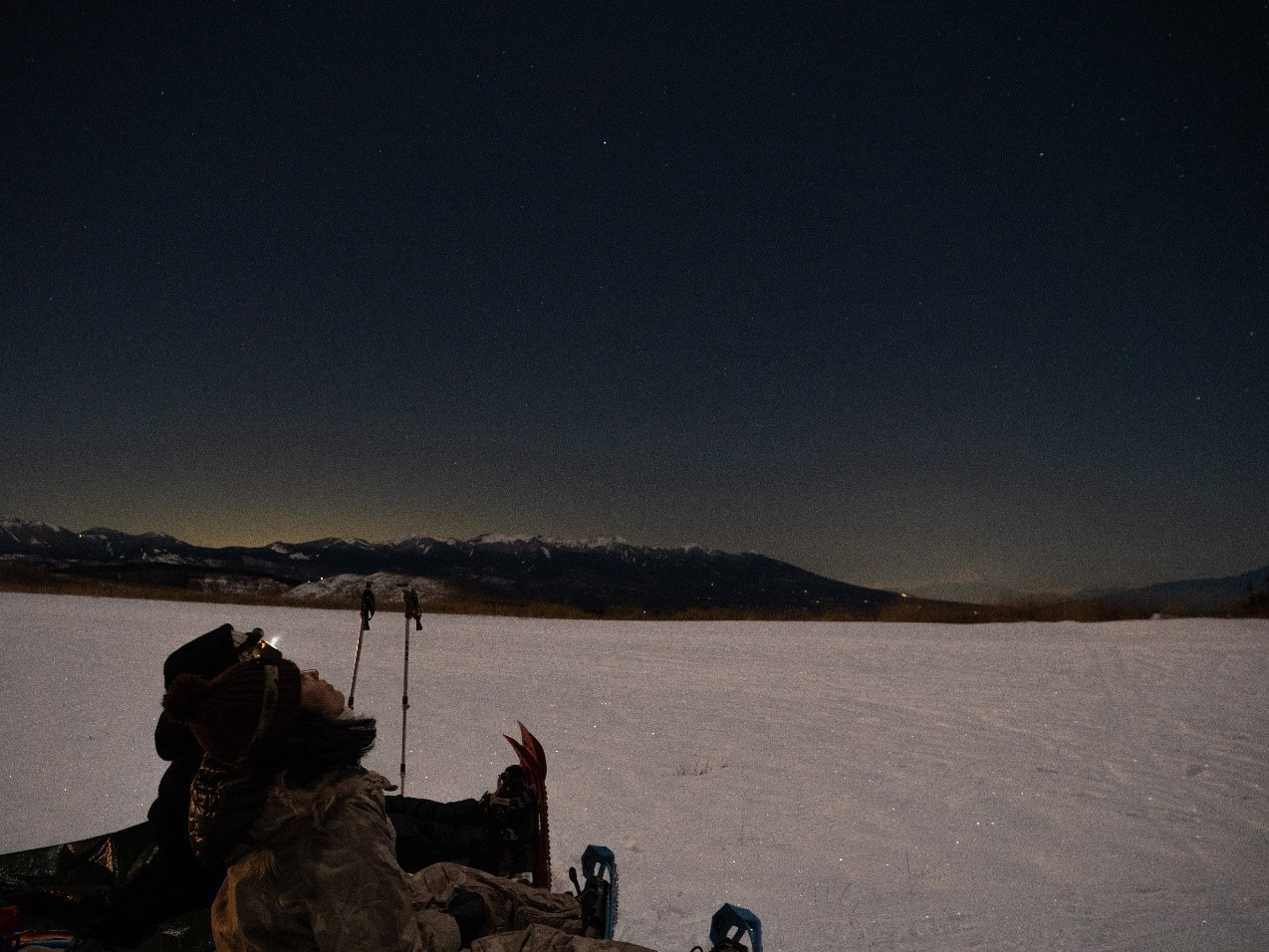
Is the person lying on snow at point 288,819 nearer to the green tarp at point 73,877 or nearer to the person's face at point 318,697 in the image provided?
the person's face at point 318,697

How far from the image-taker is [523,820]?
3.89 m

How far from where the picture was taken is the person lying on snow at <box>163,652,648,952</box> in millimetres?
1948

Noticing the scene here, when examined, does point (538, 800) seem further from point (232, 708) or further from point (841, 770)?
point (841, 770)

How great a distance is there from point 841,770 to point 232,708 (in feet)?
21.0

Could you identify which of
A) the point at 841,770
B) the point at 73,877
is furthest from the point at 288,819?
the point at 841,770

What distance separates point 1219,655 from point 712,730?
31.5 ft

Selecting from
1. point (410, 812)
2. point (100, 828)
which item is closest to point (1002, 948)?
point (410, 812)

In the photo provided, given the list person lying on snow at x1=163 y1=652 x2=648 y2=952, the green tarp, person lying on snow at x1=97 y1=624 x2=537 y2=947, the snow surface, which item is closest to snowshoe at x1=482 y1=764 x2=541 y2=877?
person lying on snow at x1=97 y1=624 x2=537 y2=947

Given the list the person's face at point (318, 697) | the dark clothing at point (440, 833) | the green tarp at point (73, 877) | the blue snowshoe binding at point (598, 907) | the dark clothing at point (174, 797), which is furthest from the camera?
the dark clothing at point (440, 833)

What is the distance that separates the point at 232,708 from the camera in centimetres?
193

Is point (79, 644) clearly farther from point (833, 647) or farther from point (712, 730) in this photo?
point (833, 647)

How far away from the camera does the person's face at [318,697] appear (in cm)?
211

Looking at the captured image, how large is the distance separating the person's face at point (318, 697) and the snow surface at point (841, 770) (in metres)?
2.75

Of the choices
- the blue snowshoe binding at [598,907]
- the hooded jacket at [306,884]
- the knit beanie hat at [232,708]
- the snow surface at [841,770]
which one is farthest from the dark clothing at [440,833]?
the knit beanie hat at [232,708]
